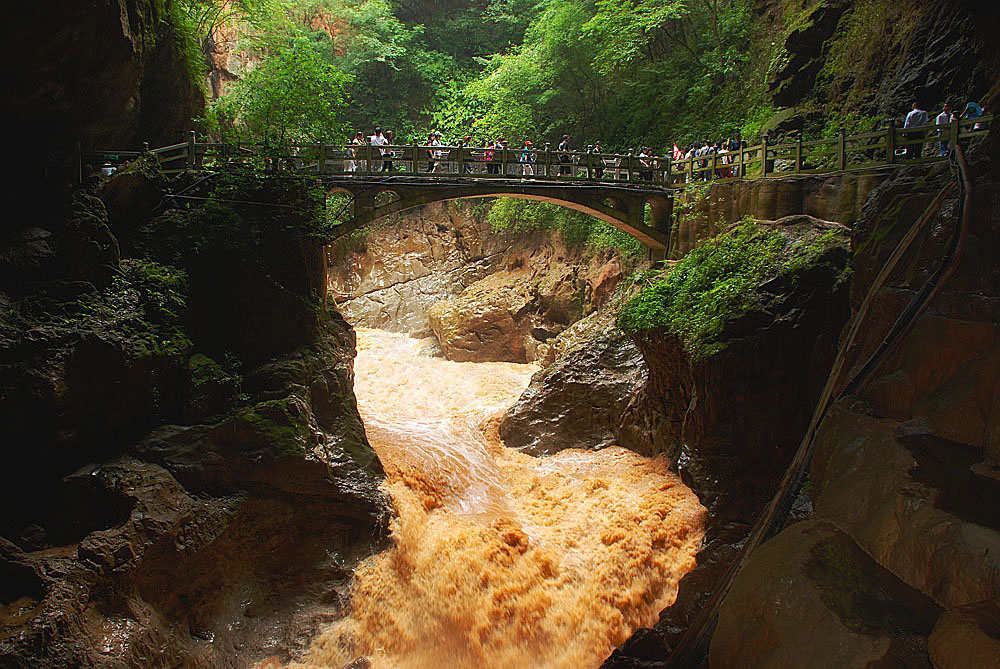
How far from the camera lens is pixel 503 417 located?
1538 cm

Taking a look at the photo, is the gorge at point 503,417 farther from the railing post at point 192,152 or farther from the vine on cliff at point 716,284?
the railing post at point 192,152

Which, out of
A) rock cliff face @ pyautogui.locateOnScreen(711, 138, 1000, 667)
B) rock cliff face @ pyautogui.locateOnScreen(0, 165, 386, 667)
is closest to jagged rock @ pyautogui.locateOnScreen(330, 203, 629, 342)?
rock cliff face @ pyautogui.locateOnScreen(0, 165, 386, 667)

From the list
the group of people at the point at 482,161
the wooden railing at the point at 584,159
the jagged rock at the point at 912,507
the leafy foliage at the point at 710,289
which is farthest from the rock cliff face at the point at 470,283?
the jagged rock at the point at 912,507

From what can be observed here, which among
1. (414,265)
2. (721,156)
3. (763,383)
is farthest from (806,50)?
(414,265)

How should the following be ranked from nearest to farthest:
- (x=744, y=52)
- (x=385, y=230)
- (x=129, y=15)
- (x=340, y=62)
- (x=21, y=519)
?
(x=21, y=519) < (x=129, y=15) < (x=744, y=52) < (x=385, y=230) < (x=340, y=62)

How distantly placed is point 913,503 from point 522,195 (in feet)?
47.6

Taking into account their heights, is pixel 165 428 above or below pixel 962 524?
below

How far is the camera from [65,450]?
8.02 metres

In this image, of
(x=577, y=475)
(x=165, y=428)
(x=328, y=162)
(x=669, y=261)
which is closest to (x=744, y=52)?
(x=669, y=261)

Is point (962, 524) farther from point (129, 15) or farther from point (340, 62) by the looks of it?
point (340, 62)

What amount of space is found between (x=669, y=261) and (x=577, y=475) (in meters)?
6.51

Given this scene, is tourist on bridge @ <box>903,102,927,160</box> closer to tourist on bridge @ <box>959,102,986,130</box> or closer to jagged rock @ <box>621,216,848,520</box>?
tourist on bridge @ <box>959,102,986,130</box>

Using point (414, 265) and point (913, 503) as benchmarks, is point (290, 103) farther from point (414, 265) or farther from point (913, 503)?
point (913, 503)

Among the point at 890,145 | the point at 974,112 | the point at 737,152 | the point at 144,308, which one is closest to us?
the point at 144,308
